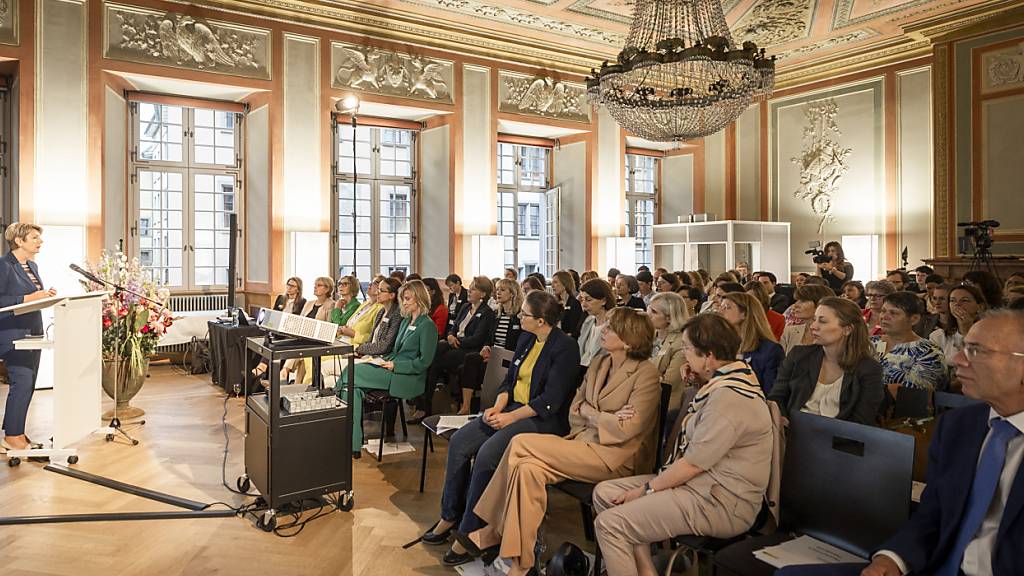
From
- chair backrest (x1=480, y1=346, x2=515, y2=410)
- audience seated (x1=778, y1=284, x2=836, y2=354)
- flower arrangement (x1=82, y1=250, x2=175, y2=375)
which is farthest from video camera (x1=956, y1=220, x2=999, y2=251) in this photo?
flower arrangement (x1=82, y1=250, x2=175, y2=375)

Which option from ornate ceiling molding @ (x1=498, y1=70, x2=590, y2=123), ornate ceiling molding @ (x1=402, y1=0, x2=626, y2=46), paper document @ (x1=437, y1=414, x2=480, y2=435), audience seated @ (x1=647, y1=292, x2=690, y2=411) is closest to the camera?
paper document @ (x1=437, y1=414, x2=480, y2=435)

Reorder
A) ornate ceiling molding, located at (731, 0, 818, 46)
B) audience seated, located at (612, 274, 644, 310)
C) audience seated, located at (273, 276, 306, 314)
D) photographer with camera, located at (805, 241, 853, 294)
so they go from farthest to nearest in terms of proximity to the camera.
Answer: ornate ceiling molding, located at (731, 0, 818, 46) < photographer with camera, located at (805, 241, 853, 294) < audience seated, located at (273, 276, 306, 314) < audience seated, located at (612, 274, 644, 310)

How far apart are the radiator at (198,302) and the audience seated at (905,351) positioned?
7.83 metres

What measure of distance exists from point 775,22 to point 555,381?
26.1ft

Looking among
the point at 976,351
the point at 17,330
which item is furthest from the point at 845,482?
the point at 17,330

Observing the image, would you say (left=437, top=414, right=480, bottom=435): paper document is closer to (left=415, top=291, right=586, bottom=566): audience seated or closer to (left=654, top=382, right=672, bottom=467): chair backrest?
(left=415, top=291, right=586, bottom=566): audience seated

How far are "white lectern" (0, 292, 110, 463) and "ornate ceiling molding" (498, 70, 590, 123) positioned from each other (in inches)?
266

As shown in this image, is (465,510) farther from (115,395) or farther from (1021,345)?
(115,395)

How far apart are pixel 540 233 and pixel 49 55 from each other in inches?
277

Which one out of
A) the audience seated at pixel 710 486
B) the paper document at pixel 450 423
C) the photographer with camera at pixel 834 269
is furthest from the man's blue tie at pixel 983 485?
the photographer with camera at pixel 834 269

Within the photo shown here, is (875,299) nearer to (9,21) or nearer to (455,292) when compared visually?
(455,292)

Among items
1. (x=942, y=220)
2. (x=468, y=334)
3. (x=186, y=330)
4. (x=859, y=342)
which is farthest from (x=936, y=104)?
(x=186, y=330)

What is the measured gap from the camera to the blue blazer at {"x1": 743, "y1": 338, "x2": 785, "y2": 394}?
11.5ft

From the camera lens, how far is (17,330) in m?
4.62
